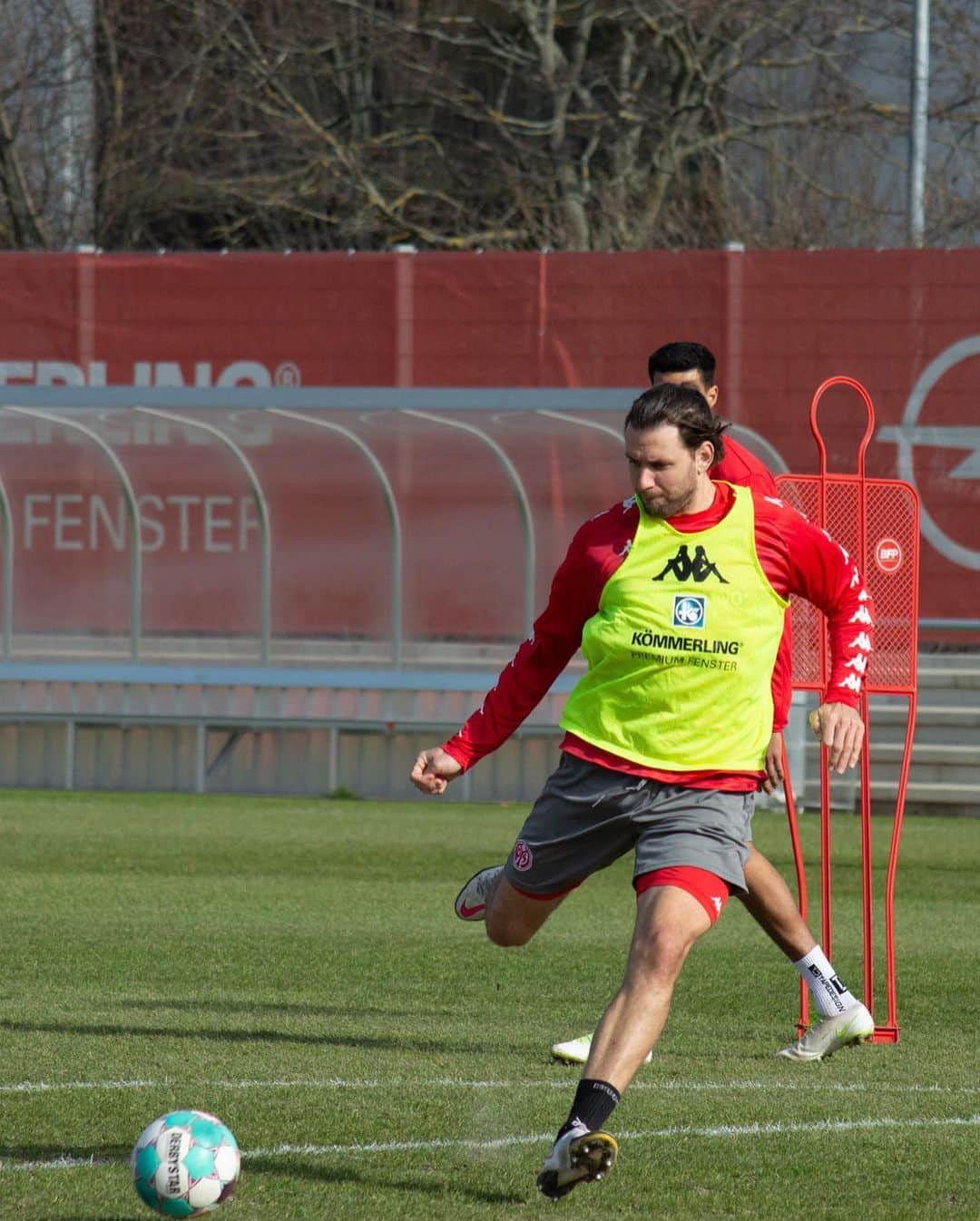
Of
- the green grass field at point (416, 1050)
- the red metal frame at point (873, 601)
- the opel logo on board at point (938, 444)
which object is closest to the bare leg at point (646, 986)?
the green grass field at point (416, 1050)

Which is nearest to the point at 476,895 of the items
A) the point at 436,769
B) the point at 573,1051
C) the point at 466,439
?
the point at 573,1051

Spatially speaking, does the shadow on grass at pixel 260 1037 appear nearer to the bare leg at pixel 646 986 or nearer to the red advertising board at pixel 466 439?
the bare leg at pixel 646 986

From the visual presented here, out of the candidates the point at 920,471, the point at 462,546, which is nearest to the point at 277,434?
the point at 462,546

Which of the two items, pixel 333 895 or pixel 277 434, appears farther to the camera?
pixel 277 434

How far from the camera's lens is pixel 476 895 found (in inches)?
264

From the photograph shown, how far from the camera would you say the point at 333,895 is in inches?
441

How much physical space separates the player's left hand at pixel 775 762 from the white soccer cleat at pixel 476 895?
0.86 meters

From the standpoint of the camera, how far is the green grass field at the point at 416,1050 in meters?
5.19

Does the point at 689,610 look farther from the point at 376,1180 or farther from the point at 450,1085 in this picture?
the point at 450,1085

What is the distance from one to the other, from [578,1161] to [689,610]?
1.39 meters

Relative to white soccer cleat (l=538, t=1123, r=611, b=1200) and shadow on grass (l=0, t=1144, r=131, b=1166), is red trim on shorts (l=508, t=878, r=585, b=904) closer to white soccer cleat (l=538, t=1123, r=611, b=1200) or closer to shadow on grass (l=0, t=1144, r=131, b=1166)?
white soccer cleat (l=538, t=1123, r=611, b=1200)

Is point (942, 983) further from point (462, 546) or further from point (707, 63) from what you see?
point (707, 63)


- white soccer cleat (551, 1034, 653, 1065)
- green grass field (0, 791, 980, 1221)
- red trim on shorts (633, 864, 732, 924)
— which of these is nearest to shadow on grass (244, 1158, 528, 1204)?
green grass field (0, 791, 980, 1221)

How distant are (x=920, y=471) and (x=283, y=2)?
1126 cm
